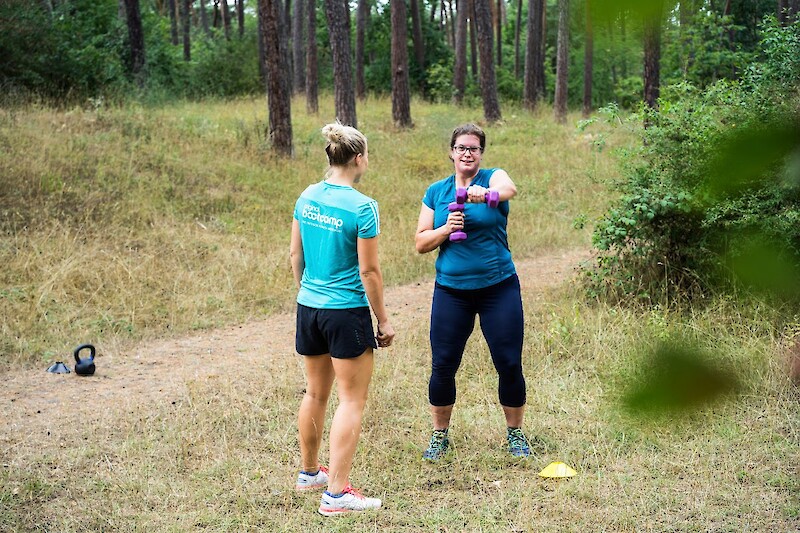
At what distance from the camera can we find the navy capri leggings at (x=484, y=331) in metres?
4.82

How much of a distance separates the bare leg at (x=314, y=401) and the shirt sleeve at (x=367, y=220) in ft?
2.24

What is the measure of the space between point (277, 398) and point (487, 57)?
49.2 feet

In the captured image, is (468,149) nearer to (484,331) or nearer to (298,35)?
(484,331)

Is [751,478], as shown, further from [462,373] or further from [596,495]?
[462,373]

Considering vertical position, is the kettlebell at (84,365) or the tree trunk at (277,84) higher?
the tree trunk at (277,84)

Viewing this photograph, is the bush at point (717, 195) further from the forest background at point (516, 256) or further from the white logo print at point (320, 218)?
the white logo print at point (320, 218)

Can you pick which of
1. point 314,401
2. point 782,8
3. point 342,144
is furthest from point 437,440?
point 782,8

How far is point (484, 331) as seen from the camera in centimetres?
493

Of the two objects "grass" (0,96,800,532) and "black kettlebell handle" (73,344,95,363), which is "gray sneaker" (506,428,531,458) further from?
"black kettlebell handle" (73,344,95,363)

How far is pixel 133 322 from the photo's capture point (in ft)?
26.9

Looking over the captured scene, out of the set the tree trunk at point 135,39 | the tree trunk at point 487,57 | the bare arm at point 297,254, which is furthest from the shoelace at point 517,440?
the tree trunk at point 487,57

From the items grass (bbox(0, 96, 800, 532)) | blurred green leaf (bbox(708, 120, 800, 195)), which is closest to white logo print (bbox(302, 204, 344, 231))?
grass (bbox(0, 96, 800, 532))

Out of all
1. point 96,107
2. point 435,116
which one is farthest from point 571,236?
point 435,116

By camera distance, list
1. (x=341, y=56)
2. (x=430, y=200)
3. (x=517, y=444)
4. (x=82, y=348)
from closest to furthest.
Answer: (x=430, y=200) → (x=517, y=444) → (x=82, y=348) → (x=341, y=56)
